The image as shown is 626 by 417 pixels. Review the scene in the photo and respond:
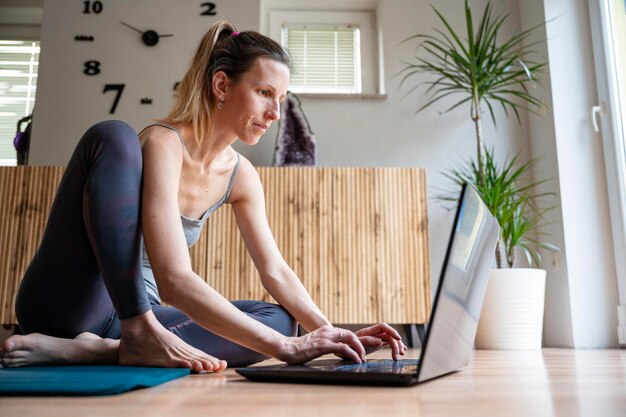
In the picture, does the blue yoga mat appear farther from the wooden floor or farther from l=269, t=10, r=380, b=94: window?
l=269, t=10, r=380, b=94: window

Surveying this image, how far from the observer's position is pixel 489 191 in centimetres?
270

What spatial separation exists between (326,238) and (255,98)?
4.85 ft

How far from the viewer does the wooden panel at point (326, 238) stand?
272 cm

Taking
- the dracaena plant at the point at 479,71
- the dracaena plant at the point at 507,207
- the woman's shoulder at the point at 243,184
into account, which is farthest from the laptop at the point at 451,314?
the dracaena plant at the point at 479,71

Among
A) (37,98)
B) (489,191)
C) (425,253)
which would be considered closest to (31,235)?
(37,98)

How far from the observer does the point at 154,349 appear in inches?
41.2

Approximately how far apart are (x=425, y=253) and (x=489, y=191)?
419mm

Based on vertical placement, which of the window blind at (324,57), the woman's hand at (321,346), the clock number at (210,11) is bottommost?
the woman's hand at (321,346)

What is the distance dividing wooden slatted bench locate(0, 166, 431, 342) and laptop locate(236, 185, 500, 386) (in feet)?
5.67

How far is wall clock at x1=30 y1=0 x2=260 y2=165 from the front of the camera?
3295mm

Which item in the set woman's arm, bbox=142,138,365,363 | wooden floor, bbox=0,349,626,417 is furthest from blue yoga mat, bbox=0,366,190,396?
woman's arm, bbox=142,138,365,363

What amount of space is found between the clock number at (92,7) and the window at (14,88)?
475 mm

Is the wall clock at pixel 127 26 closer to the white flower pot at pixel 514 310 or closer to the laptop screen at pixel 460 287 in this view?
the white flower pot at pixel 514 310

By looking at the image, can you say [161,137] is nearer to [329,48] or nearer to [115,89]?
[115,89]
